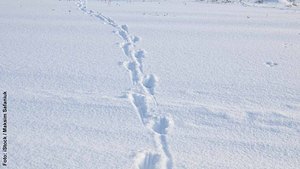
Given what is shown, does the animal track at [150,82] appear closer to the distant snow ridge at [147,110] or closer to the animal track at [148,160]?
the distant snow ridge at [147,110]

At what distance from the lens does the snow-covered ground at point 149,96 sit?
2875mm

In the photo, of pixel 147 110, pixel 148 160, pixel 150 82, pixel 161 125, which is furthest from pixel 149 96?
pixel 148 160

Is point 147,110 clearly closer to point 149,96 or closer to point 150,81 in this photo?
point 149,96

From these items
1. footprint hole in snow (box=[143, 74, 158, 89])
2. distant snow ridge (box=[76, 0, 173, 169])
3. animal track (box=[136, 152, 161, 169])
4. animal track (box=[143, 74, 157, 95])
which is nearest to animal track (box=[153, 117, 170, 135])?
distant snow ridge (box=[76, 0, 173, 169])

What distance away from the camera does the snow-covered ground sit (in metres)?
2.88

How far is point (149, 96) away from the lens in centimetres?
388

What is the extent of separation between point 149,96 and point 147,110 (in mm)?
330

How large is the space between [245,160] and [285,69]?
8.09 ft

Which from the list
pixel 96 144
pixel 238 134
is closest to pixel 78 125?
pixel 96 144

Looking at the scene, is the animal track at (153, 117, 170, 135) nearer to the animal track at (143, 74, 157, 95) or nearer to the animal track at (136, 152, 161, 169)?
the animal track at (136, 152, 161, 169)

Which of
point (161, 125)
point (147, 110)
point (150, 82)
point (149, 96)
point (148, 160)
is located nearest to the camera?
point (148, 160)

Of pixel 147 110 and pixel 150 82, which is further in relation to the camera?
pixel 150 82

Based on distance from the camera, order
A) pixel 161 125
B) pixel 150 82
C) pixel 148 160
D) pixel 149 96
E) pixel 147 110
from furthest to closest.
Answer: pixel 150 82
pixel 149 96
pixel 147 110
pixel 161 125
pixel 148 160

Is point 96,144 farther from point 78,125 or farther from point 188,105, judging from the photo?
point 188,105
